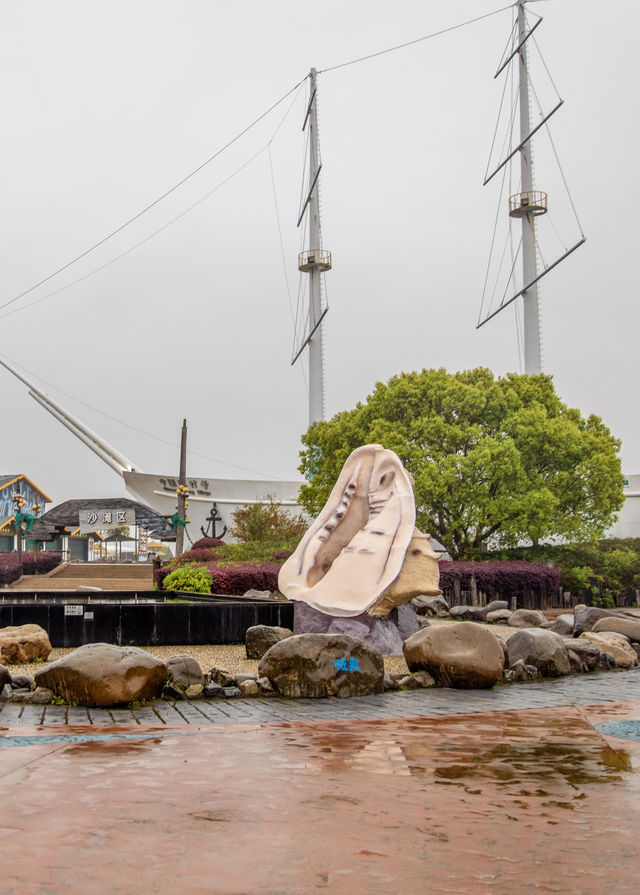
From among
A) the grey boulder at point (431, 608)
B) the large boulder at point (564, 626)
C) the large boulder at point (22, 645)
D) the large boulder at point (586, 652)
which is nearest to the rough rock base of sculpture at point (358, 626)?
the large boulder at point (586, 652)

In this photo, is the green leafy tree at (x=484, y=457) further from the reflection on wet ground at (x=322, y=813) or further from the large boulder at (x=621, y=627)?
the reflection on wet ground at (x=322, y=813)

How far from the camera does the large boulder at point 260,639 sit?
40.5ft

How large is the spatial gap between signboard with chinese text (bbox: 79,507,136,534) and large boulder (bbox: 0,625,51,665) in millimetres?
42421

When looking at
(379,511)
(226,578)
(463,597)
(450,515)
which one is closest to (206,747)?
(379,511)

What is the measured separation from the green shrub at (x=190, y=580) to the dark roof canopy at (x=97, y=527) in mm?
31951

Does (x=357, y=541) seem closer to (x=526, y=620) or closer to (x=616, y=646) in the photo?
(x=616, y=646)

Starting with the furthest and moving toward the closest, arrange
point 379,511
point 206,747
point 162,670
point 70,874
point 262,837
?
A: point 379,511
point 162,670
point 206,747
point 262,837
point 70,874

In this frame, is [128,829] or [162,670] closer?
[128,829]

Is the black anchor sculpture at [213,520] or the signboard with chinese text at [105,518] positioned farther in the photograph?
the black anchor sculpture at [213,520]

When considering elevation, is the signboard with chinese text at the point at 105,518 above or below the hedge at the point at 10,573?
above

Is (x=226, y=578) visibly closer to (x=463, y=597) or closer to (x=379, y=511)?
(x=463, y=597)

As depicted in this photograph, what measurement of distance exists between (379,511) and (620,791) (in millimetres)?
8585

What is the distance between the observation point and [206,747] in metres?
6.24

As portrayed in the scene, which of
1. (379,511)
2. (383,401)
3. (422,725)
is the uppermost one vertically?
(383,401)
